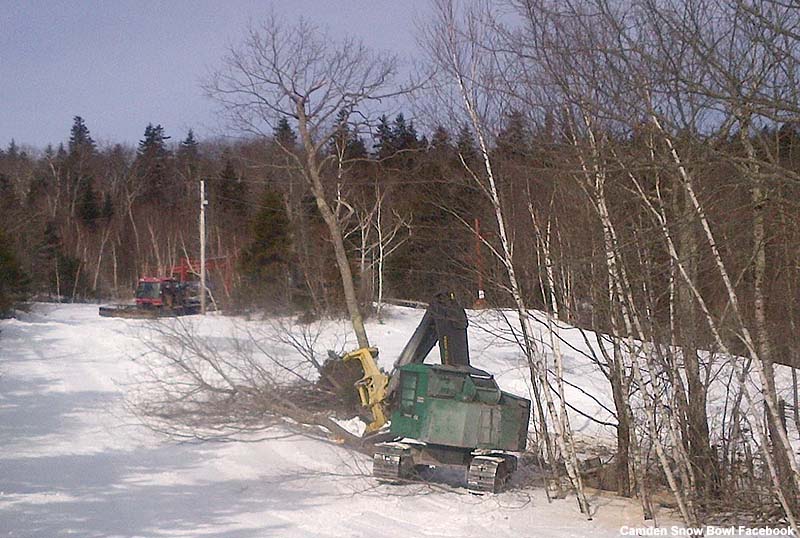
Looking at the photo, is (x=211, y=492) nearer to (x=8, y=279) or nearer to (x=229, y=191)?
(x=8, y=279)

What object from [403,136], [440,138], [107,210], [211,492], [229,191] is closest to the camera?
[211,492]

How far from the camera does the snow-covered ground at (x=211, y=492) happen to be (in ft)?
32.6

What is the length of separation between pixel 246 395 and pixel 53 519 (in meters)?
4.64

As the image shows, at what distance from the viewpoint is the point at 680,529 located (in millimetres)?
9719

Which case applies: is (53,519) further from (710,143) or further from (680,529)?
(710,143)

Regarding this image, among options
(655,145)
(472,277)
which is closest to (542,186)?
(472,277)

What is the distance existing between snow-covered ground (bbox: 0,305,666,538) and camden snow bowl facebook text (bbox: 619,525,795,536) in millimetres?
306

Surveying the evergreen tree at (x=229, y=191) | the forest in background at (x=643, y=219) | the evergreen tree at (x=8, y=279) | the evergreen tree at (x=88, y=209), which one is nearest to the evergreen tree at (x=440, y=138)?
the forest in background at (x=643, y=219)

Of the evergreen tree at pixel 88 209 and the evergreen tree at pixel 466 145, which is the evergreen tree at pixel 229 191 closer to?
the evergreen tree at pixel 88 209

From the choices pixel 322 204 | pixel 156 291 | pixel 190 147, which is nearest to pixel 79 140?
pixel 190 147

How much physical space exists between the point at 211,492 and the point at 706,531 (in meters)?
6.09

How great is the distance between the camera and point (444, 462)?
1239 centimetres

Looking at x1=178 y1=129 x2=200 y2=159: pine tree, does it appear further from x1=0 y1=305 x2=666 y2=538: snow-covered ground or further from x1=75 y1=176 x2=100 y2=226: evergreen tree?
x1=0 y1=305 x2=666 y2=538: snow-covered ground

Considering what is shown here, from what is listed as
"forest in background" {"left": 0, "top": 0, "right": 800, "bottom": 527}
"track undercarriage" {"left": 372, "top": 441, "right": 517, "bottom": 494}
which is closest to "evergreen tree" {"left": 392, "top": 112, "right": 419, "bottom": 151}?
"forest in background" {"left": 0, "top": 0, "right": 800, "bottom": 527}
